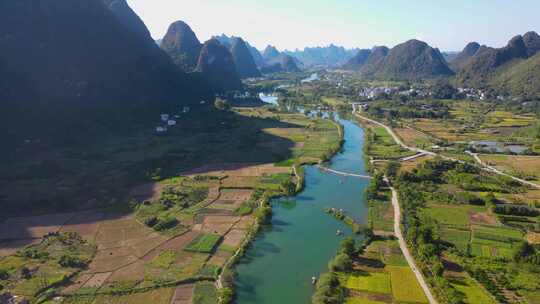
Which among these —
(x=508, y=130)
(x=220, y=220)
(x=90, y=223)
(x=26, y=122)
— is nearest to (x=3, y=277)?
(x=90, y=223)

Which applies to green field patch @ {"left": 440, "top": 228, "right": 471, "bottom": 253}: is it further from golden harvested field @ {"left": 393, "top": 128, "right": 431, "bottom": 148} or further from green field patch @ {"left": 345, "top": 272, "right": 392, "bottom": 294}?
golden harvested field @ {"left": 393, "top": 128, "right": 431, "bottom": 148}

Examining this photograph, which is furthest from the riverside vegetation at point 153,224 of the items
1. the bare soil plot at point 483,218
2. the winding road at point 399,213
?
the bare soil plot at point 483,218

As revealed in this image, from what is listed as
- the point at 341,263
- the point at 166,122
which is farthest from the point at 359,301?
the point at 166,122

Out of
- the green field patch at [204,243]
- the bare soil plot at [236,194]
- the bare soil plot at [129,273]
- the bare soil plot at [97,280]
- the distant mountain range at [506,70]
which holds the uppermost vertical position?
the distant mountain range at [506,70]

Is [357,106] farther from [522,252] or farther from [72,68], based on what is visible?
[522,252]

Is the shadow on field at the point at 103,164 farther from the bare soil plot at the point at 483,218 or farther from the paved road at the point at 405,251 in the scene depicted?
the bare soil plot at the point at 483,218
